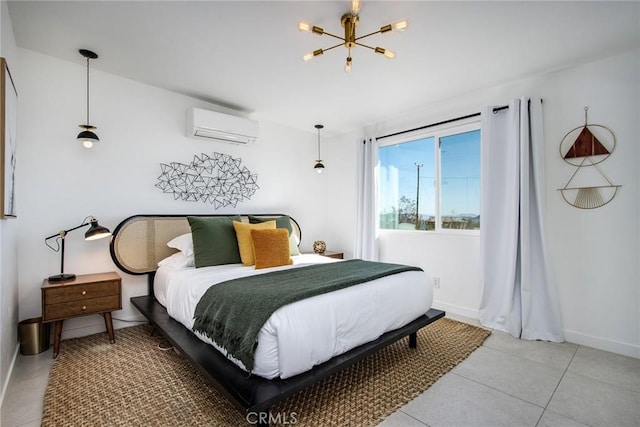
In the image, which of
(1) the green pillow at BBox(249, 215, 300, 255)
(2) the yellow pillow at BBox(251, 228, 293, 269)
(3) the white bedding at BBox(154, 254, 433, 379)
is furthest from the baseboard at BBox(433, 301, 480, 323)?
(2) the yellow pillow at BBox(251, 228, 293, 269)

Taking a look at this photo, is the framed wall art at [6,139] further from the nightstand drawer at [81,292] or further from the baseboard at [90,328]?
the baseboard at [90,328]

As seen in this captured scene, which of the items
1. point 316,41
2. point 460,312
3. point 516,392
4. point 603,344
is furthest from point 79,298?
point 603,344

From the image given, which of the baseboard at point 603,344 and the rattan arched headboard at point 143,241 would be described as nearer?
the baseboard at point 603,344

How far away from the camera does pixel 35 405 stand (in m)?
1.79

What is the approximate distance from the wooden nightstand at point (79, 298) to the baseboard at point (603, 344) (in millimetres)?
4048

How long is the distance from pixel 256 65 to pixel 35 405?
2886mm

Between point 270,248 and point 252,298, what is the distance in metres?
1.11

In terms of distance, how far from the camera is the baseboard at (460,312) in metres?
3.34

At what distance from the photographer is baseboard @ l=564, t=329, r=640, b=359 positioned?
246 centimetres

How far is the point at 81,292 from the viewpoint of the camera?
2432mm

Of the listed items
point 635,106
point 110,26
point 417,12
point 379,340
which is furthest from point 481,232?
point 110,26

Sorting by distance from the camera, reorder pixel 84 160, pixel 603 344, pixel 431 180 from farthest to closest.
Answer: pixel 431 180 → pixel 84 160 → pixel 603 344

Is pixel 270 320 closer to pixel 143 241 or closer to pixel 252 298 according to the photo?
pixel 252 298

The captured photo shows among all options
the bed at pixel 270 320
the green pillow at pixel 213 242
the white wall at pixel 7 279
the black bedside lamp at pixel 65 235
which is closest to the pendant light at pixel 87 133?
the white wall at pixel 7 279
